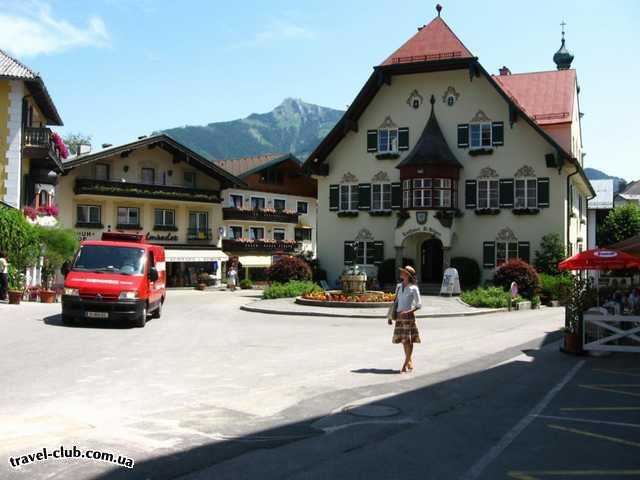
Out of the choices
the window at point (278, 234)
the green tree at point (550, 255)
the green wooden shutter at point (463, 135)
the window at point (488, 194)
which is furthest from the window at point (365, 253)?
the window at point (278, 234)

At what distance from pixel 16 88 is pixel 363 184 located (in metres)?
20.0

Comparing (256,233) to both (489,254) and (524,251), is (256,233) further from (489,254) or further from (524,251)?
(524,251)

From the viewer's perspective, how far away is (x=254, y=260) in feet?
184

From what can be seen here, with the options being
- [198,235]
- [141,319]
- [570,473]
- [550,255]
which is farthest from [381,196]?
[570,473]

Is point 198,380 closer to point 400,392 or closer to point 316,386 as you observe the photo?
point 316,386

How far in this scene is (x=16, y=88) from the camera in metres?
32.6

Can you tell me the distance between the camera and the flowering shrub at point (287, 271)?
3778cm

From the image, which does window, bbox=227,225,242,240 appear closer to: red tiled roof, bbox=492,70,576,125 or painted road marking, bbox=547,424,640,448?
red tiled roof, bbox=492,70,576,125

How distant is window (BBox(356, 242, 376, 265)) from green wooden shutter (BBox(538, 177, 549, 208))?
10.00m

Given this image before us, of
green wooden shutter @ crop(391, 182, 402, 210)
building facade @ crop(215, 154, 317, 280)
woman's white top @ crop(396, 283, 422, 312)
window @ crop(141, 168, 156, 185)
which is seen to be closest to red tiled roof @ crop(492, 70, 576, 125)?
green wooden shutter @ crop(391, 182, 402, 210)

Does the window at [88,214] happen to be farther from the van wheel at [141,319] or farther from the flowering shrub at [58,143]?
the van wheel at [141,319]

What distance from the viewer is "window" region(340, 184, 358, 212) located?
44125 millimetres

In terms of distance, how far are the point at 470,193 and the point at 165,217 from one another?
73.1ft

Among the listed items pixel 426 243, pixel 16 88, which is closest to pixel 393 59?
pixel 426 243
